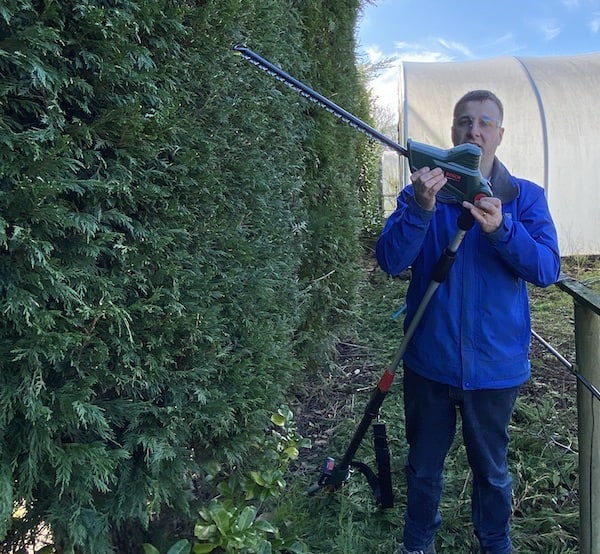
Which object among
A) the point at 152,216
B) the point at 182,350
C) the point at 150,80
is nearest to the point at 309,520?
the point at 182,350

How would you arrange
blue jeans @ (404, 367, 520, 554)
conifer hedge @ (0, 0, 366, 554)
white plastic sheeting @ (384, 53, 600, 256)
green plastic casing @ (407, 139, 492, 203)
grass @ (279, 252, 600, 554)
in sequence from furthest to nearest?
white plastic sheeting @ (384, 53, 600, 256) → grass @ (279, 252, 600, 554) → blue jeans @ (404, 367, 520, 554) → green plastic casing @ (407, 139, 492, 203) → conifer hedge @ (0, 0, 366, 554)

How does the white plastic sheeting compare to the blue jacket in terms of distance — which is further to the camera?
the white plastic sheeting

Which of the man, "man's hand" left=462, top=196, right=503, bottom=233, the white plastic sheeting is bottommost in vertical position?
the man

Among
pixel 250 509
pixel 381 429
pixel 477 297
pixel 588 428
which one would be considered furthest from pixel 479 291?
pixel 250 509

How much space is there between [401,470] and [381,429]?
1.94 feet

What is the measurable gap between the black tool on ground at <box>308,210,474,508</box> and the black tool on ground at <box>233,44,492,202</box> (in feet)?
0.28

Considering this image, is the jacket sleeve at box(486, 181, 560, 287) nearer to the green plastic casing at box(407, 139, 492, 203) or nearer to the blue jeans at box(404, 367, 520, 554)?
the green plastic casing at box(407, 139, 492, 203)

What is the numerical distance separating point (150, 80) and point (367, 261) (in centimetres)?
589

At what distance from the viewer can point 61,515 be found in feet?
4.67

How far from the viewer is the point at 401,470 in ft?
9.18

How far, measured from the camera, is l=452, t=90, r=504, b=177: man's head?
1.82 m

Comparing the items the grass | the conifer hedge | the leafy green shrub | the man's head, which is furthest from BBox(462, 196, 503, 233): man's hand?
the grass

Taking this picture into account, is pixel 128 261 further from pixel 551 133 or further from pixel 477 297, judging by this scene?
pixel 551 133

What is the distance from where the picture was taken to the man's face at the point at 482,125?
1.82m
